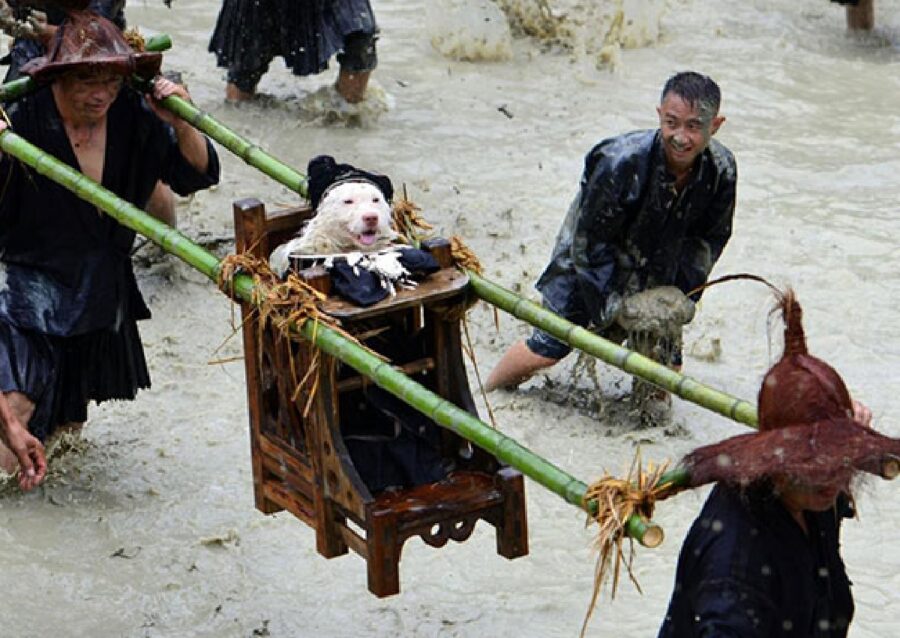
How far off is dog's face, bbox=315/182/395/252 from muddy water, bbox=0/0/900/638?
136 cm

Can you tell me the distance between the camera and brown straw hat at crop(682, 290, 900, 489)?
3.89 m

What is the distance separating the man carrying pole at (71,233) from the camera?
6164 millimetres

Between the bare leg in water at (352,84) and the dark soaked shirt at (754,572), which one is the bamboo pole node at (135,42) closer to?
the dark soaked shirt at (754,572)

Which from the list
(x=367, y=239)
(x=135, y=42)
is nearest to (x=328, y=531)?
(x=367, y=239)

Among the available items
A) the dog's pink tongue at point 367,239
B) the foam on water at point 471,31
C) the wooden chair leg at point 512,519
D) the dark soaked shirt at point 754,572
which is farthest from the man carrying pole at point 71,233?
the foam on water at point 471,31

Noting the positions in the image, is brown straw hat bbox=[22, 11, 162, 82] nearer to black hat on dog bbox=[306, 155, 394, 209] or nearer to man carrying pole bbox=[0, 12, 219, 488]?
man carrying pole bbox=[0, 12, 219, 488]

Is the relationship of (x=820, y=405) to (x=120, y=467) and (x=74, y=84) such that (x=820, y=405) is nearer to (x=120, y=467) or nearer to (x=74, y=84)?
(x=74, y=84)

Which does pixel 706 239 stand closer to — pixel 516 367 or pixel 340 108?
pixel 516 367

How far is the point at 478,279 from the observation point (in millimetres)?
5285

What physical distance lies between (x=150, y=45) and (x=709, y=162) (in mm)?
1976

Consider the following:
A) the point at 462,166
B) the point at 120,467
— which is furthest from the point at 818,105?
the point at 120,467

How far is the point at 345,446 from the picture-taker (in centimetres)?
519

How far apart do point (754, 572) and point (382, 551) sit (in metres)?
1.22

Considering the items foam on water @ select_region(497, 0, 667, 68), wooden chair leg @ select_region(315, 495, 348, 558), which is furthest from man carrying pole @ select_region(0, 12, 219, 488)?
foam on water @ select_region(497, 0, 667, 68)
